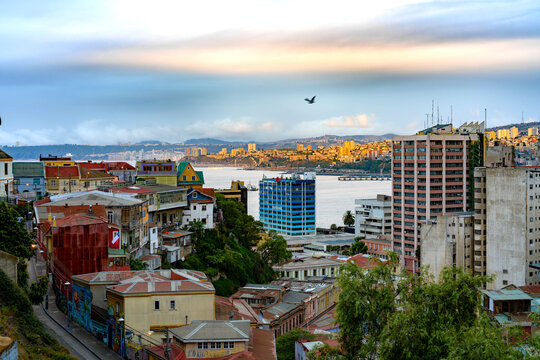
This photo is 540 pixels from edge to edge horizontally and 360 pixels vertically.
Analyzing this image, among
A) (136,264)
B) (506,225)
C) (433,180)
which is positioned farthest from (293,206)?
(136,264)

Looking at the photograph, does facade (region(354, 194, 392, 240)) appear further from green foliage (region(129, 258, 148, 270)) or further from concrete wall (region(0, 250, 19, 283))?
concrete wall (region(0, 250, 19, 283))

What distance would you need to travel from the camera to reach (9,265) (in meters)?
13.8

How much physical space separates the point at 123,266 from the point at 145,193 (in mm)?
6199

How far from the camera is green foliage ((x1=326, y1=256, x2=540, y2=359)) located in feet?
41.2

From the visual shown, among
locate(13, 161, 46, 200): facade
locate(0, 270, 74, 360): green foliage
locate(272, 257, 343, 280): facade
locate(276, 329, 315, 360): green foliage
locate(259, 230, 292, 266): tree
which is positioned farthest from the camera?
locate(272, 257, 343, 280): facade

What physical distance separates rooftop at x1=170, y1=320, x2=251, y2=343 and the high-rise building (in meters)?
35.6

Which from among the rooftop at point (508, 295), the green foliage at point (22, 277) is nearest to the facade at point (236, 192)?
the rooftop at point (508, 295)

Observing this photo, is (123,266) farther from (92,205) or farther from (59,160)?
(59,160)

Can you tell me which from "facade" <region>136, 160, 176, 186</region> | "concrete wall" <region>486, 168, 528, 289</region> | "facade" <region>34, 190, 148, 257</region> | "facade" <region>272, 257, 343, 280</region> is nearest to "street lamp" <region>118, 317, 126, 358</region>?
"facade" <region>34, 190, 148, 257</region>

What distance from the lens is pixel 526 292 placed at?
21.1 meters

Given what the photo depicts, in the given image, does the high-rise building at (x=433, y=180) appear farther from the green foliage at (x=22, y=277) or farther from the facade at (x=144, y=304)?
the green foliage at (x=22, y=277)

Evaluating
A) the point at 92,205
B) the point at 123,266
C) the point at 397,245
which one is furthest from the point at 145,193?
the point at 397,245

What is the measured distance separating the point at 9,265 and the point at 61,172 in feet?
56.0

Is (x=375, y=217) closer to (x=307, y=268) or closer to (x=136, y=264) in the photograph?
(x=307, y=268)
